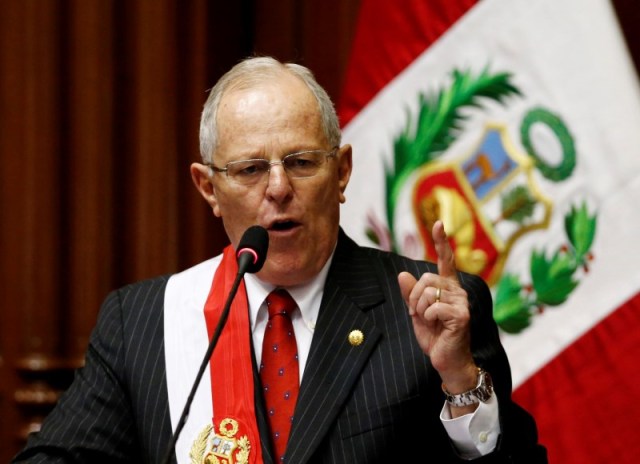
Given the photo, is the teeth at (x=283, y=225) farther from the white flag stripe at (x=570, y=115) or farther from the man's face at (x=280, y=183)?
the white flag stripe at (x=570, y=115)

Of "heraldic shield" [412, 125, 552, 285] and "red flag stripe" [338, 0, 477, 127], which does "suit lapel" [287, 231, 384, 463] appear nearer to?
"heraldic shield" [412, 125, 552, 285]

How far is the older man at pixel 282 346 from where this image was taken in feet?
6.25

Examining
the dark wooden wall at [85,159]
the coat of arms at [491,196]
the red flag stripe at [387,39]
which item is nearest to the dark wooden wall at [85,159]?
the dark wooden wall at [85,159]

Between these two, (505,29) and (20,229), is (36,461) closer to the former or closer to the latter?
(20,229)

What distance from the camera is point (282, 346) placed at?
205cm

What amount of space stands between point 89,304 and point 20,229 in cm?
33

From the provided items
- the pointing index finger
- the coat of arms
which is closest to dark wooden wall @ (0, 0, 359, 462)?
the coat of arms

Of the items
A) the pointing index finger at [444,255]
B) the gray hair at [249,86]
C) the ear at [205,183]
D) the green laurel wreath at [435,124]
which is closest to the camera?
the pointing index finger at [444,255]

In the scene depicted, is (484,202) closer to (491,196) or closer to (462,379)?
(491,196)

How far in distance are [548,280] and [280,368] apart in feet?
3.04

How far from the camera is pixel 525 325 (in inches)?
105

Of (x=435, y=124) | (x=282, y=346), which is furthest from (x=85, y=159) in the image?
(x=282, y=346)

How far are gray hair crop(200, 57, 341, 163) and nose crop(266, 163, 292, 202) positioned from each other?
0.50 ft

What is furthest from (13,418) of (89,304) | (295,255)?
(295,255)
